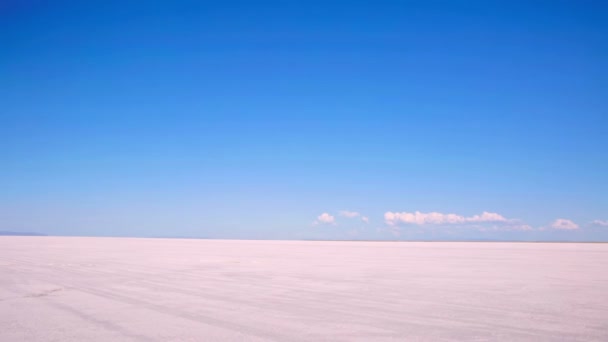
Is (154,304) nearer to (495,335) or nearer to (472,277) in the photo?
(495,335)

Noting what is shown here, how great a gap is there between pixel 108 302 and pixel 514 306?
7267mm

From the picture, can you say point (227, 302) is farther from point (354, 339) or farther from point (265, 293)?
point (354, 339)

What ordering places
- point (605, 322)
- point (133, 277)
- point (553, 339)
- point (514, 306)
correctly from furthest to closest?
point (133, 277) < point (514, 306) < point (605, 322) < point (553, 339)

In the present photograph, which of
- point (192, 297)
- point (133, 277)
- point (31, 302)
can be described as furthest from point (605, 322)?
point (133, 277)

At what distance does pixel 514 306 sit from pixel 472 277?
4541 mm

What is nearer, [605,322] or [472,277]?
[605,322]

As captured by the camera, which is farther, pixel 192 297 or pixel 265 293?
pixel 265 293

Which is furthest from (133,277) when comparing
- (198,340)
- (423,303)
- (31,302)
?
(423,303)

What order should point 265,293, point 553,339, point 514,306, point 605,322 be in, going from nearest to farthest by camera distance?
1. point 553,339
2. point 605,322
3. point 514,306
4. point 265,293

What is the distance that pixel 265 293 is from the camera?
8.41 m

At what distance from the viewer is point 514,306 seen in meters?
6.95

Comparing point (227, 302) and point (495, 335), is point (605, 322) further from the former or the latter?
point (227, 302)

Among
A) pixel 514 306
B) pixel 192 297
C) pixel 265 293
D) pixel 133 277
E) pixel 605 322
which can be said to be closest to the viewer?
pixel 605 322

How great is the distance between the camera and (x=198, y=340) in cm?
486
